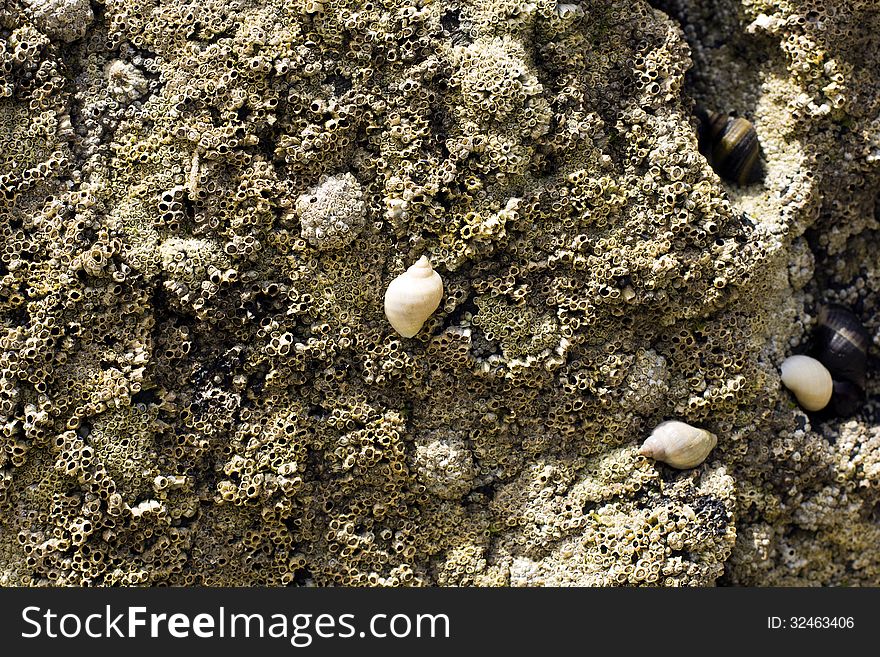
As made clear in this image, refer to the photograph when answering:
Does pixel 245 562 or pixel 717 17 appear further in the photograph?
pixel 717 17

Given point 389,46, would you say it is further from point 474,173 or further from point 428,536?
point 428,536

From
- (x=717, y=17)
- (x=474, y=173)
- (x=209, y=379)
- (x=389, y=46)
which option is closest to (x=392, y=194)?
(x=474, y=173)

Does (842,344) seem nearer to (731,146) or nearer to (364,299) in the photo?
(731,146)

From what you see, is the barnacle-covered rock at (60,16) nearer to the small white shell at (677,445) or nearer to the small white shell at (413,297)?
the small white shell at (413,297)

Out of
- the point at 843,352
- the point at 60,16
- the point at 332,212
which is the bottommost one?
the point at 843,352

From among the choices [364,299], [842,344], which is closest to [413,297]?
[364,299]

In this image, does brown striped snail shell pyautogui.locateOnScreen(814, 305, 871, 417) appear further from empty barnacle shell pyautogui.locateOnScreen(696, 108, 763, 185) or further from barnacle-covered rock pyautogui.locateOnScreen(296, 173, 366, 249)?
barnacle-covered rock pyautogui.locateOnScreen(296, 173, 366, 249)
